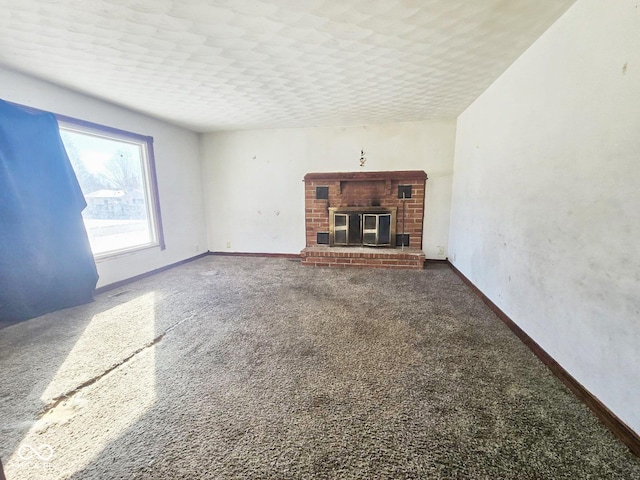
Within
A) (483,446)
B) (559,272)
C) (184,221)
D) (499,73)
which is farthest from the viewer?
(184,221)

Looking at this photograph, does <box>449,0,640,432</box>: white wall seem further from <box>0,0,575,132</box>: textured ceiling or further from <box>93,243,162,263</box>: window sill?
<box>93,243,162,263</box>: window sill

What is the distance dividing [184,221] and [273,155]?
1861 mm

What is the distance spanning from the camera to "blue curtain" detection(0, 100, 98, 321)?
7.14 feet

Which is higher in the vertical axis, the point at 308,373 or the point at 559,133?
the point at 559,133

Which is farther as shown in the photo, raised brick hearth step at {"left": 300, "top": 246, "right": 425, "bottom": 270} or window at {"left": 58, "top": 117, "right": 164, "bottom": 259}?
raised brick hearth step at {"left": 300, "top": 246, "right": 425, "bottom": 270}

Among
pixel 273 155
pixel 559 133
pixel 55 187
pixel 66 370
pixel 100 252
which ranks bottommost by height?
pixel 66 370

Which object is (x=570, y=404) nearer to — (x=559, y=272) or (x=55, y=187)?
(x=559, y=272)

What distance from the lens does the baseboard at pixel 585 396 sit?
3.63 feet

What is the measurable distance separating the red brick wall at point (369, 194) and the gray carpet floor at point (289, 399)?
191cm

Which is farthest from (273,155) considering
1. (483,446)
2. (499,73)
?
(483,446)

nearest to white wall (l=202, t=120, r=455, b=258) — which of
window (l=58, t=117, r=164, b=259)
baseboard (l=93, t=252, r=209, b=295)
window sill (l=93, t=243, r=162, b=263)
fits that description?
baseboard (l=93, t=252, r=209, b=295)

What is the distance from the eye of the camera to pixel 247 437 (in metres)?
1.17

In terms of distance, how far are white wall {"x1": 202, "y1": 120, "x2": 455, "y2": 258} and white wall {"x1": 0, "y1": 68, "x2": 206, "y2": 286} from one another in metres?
0.30

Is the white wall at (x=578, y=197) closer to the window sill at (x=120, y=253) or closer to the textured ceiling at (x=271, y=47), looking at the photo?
the textured ceiling at (x=271, y=47)
